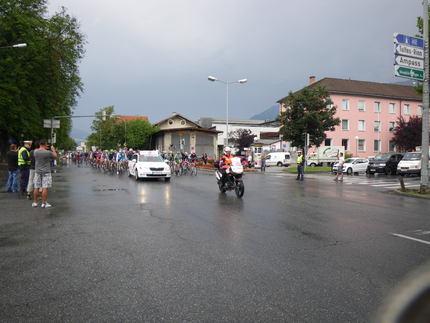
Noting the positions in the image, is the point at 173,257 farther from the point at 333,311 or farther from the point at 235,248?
the point at 333,311

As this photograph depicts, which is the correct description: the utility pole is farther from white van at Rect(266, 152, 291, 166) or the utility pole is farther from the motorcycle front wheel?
white van at Rect(266, 152, 291, 166)

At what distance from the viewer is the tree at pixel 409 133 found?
171 ft

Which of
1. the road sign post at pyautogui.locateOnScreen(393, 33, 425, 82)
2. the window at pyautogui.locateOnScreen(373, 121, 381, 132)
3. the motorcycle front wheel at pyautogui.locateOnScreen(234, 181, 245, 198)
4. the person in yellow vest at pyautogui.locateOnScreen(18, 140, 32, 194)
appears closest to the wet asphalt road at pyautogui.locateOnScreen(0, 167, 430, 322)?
the motorcycle front wheel at pyautogui.locateOnScreen(234, 181, 245, 198)

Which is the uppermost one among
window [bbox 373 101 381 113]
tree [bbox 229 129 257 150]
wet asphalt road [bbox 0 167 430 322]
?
window [bbox 373 101 381 113]

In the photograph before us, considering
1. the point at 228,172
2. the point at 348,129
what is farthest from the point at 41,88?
the point at 348,129

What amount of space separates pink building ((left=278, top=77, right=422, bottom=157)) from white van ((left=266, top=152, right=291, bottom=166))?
11454 millimetres

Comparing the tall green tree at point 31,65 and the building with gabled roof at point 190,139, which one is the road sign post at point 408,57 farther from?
the building with gabled roof at point 190,139

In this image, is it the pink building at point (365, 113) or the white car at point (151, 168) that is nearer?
the white car at point (151, 168)

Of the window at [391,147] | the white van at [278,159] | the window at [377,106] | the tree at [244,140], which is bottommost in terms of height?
the white van at [278,159]

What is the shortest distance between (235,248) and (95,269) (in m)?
2.04

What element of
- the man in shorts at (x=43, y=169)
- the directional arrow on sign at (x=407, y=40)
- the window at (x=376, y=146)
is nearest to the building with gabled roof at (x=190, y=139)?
the window at (x=376, y=146)

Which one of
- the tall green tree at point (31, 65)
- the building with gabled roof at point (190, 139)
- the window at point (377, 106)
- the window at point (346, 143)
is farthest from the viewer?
the building with gabled roof at point (190, 139)

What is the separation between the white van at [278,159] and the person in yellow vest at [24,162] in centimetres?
3914

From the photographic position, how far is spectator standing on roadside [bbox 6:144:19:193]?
12.5m
